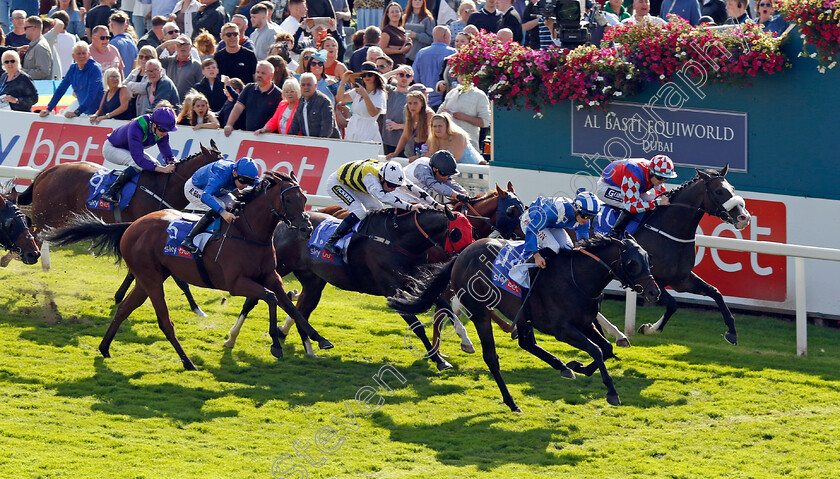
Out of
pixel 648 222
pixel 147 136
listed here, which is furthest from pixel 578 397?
pixel 147 136

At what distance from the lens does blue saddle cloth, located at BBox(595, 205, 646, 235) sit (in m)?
10.8

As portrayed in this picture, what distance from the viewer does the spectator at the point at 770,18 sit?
1225 cm

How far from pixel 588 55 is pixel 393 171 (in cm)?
289

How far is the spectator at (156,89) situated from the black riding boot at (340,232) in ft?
16.0

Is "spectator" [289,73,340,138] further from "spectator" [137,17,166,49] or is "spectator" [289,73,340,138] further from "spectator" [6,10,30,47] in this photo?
"spectator" [6,10,30,47]

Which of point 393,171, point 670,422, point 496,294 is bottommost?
point 670,422

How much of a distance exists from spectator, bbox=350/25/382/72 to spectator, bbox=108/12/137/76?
142 inches

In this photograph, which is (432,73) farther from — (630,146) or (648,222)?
(648,222)

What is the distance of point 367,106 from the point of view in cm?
1373

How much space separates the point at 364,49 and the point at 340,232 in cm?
563

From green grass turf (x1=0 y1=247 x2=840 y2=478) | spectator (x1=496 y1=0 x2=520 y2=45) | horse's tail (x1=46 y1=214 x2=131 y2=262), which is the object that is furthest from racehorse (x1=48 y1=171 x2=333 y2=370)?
spectator (x1=496 y1=0 x2=520 y2=45)

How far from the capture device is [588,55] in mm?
11961

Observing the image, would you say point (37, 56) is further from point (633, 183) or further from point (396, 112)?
point (633, 183)

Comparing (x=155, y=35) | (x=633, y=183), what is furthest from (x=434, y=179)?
(x=155, y=35)
